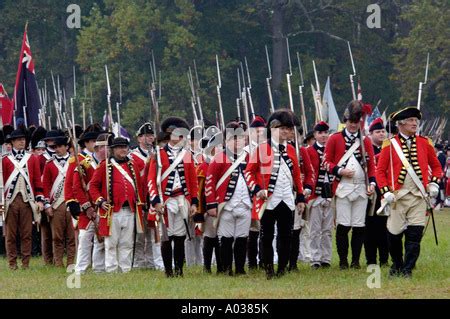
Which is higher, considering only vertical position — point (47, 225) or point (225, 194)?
point (225, 194)

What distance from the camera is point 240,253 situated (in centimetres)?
1516

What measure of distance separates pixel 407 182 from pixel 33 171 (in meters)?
5.15

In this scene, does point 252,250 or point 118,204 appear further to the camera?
point 118,204

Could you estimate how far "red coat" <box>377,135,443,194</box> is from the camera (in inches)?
551

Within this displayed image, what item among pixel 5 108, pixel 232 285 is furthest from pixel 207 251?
pixel 5 108

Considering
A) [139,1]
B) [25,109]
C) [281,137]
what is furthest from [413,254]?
[139,1]

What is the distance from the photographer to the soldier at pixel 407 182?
45.4ft

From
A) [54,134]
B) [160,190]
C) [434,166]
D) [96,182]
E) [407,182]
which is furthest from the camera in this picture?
[54,134]

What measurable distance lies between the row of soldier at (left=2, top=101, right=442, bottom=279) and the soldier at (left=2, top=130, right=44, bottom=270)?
0.01 metres

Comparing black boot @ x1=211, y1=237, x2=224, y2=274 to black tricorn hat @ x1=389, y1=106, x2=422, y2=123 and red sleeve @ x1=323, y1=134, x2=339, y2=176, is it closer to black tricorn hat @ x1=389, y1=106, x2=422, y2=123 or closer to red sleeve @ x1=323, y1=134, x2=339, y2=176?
red sleeve @ x1=323, y1=134, x2=339, y2=176

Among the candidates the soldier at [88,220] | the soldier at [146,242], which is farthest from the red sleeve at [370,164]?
the soldier at [88,220]

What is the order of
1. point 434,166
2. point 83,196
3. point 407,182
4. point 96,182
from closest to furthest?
point 407,182
point 434,166
point 96,182
point 83,196

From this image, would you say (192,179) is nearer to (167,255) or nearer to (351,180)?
(167,255)

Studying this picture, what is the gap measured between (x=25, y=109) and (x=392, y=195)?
1040cm
